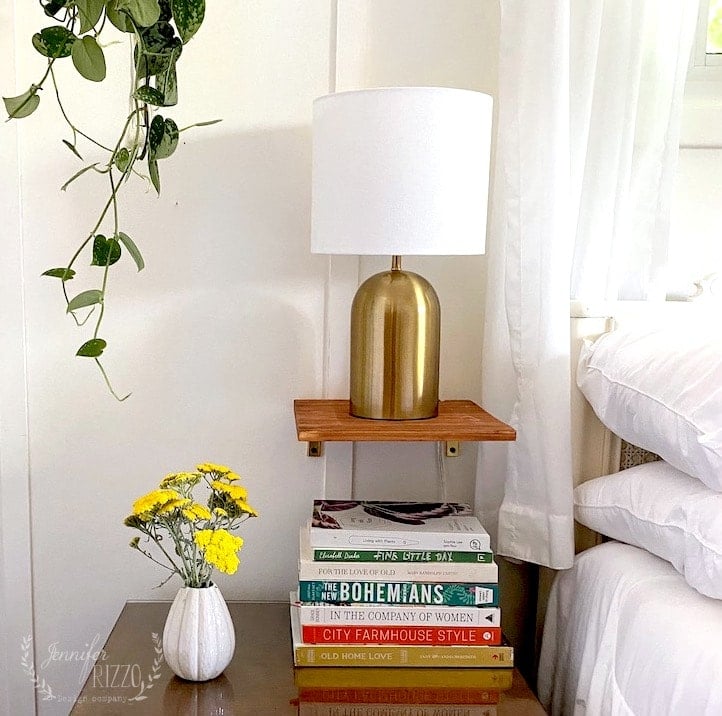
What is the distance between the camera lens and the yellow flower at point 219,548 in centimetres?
118

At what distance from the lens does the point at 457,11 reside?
151 centimetres

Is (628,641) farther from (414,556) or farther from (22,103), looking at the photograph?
(22,103)

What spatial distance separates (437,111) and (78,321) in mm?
686

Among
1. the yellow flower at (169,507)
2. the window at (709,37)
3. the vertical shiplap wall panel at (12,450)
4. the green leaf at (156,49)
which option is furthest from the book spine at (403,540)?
the window at (709,37)

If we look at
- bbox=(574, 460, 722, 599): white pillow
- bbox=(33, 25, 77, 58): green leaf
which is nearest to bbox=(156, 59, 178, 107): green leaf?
bbox=(33, 25, 77, 58): green leaf

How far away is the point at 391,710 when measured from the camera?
1.17m

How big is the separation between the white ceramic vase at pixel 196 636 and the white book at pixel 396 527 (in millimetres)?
171

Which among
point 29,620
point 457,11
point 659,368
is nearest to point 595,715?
point 659,368

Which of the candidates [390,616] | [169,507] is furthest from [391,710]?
[169,507]

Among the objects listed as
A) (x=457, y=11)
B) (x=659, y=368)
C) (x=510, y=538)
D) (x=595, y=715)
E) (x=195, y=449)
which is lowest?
(x=595, y=715)

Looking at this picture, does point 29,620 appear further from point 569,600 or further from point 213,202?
point 569,600

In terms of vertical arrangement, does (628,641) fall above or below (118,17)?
below

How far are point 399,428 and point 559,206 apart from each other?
1.35 ft

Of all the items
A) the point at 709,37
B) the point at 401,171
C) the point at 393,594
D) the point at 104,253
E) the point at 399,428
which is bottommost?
the point at 393,594
